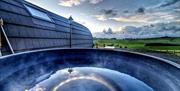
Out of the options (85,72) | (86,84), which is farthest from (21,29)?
(86,84)

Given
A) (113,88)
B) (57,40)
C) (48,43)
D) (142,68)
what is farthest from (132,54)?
(57,40)

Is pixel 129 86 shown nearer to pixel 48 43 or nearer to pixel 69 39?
pixel 48 43

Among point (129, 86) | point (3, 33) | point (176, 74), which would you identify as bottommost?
point (129, 86)

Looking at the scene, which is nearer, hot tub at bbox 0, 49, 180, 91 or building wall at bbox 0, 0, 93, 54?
hot tub at bbox 0, 49, 180, 91

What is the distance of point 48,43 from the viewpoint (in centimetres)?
1388

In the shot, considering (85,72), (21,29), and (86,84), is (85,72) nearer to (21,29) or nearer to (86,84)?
(86,84)

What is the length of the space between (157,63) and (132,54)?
1552 millimetres

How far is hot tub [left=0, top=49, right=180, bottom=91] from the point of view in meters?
5.03

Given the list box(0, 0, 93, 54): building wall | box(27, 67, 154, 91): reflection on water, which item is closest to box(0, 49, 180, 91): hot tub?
box(27, 67, 154, 91): reflection on water

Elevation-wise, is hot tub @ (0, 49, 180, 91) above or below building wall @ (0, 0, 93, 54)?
below

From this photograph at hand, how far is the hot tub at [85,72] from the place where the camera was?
16.5 ft

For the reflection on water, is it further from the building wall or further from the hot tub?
the building wall

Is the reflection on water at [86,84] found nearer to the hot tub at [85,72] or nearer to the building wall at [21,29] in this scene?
the hot tub at [85,72]

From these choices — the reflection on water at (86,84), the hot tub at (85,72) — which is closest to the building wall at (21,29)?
the hot tub at (85,72)
